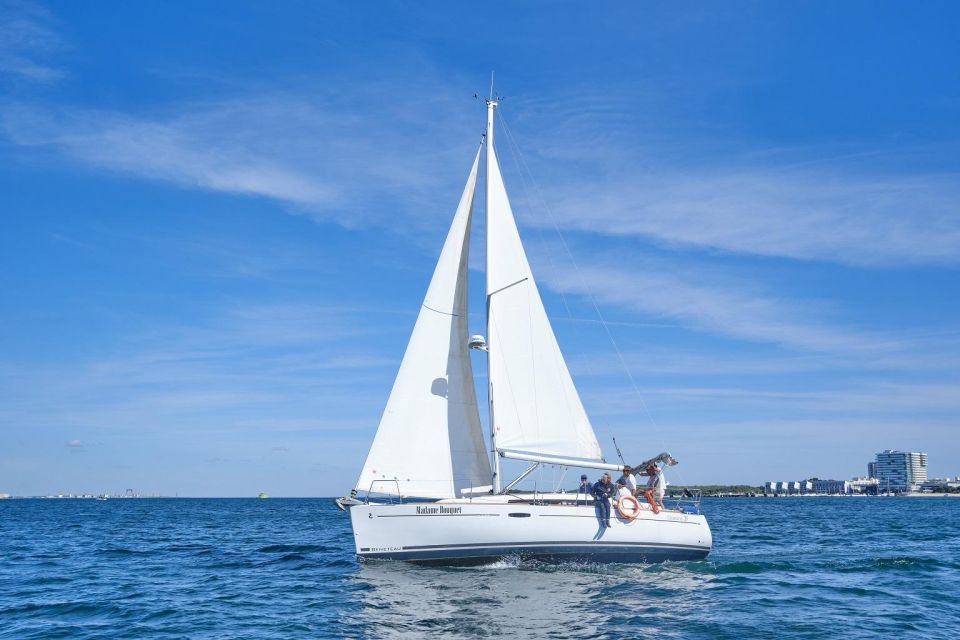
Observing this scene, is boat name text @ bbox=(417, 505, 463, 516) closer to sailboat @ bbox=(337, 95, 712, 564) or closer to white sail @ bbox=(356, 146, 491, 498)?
sailboat @ bbox=(337, 95, 712, 564)

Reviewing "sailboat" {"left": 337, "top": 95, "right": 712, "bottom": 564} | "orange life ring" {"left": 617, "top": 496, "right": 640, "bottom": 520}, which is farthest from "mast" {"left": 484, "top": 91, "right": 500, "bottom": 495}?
"orange life ring" {"left": 617, "top": 496, "right": 640, "bottom": 520}

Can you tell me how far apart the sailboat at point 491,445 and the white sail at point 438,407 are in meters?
0.03

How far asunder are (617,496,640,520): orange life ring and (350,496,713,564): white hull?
170mm

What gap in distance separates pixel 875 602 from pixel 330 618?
506 inches

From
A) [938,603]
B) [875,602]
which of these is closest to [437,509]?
[875,602]

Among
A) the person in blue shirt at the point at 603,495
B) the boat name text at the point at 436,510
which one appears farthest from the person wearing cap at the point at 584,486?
the boat name text at the point at 436,510

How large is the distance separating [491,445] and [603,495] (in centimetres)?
362

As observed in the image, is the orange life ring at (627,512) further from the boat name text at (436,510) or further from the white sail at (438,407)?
the boat name text at (436,510)

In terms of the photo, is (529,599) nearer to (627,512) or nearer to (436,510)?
(436,510)

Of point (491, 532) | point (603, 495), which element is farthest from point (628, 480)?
point (491, 532)

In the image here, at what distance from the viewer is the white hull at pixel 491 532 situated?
72.4 ft

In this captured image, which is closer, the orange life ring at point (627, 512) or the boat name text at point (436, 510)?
the boat name text at point (436, 510)

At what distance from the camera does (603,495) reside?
23422 mm

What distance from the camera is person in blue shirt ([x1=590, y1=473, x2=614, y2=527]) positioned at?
22.9 m
